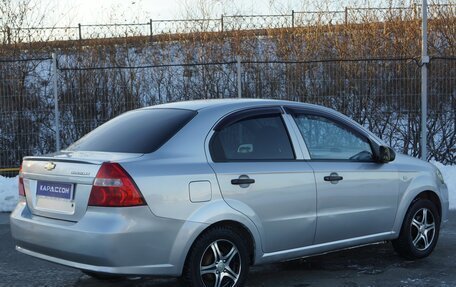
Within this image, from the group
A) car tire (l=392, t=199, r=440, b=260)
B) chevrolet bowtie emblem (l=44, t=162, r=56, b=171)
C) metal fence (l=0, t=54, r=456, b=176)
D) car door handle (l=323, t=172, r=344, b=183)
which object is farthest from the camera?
metal fence (l=0, t=54, r=456, b=176)

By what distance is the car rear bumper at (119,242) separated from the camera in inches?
156

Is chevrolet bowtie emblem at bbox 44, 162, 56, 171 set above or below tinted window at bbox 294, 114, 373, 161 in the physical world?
below

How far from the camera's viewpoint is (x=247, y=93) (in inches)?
463

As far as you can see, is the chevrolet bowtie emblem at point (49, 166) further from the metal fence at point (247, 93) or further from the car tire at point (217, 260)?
the metal fence at point (247, 93)

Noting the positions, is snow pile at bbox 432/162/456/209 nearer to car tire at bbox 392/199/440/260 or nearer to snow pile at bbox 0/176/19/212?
car tire at bbox 392/199/440/260

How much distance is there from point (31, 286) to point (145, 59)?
29.0 ft

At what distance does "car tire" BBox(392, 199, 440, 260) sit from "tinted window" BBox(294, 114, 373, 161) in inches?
33.8

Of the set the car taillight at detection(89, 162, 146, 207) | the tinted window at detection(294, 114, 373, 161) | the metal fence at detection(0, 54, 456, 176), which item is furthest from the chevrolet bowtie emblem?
the metal fence at detection(0, 54, 456, 176)

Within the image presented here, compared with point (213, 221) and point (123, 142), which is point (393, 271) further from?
point (123, 142)

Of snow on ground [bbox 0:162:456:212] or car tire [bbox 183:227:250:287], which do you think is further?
snow on ground [bbox 0:162:456:212]

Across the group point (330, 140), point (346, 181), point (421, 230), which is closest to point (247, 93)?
point (421, 230)

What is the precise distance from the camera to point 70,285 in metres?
5.16

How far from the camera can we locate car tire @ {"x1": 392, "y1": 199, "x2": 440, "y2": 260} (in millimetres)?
5754

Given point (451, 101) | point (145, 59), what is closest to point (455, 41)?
point (451, 101)
